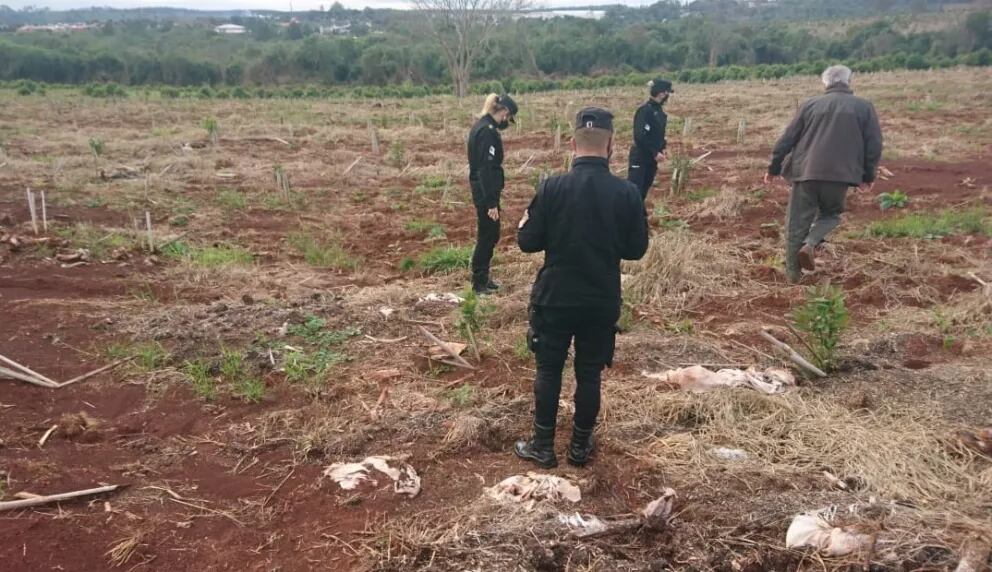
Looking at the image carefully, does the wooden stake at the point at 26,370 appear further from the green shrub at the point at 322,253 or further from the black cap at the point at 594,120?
the black cap at the point at 594,120

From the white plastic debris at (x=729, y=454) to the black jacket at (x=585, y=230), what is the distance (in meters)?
0.99

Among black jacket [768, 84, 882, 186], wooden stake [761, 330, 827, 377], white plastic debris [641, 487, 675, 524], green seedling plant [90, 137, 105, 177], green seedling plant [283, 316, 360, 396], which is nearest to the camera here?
white plastic debris [641, 487, 675, 524]

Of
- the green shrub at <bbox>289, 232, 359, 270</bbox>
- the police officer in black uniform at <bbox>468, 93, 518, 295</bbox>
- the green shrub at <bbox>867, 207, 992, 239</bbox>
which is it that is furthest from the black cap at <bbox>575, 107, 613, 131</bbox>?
the green shrub at <bbox>867, 207, 992, 239</bbox>

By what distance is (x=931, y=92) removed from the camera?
78.7ft

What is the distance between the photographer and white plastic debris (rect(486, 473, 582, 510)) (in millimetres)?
3094

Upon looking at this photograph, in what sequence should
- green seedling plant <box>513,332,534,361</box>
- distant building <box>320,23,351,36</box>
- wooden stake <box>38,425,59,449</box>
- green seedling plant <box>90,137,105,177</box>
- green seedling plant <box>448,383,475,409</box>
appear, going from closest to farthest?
1. wooden stake <box>38,425,59,449</box>
2. green seedling plant <box>448,383,475,409</box>
3. green seedling plant <box>513,332,534,361</box>
4. green seedling plant <box>90,137,105,177</box>
5. distant building <box>320,23,351,36</box>

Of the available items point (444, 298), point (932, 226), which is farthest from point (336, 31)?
point (444, 298)

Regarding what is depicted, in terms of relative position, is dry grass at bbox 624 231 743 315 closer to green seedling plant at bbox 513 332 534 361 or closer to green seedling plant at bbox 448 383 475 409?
green seedling plant at bbox 513 332 534 361

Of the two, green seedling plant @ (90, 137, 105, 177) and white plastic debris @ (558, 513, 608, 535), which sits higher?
green seedling plant @ (90, 137, 105, 177)

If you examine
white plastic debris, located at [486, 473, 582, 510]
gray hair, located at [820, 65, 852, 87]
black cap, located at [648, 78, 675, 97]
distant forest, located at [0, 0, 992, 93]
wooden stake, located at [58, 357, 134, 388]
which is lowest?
wooden stake, located at [58, 357, 134, 388]

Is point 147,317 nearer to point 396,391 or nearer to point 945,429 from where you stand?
point 396,391

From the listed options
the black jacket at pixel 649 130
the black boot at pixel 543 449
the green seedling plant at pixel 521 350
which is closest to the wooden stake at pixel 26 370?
the green seedling plant at pixel 521 350

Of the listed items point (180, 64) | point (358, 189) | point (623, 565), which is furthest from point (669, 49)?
point (623, 565)

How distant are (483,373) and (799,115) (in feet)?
11.3
